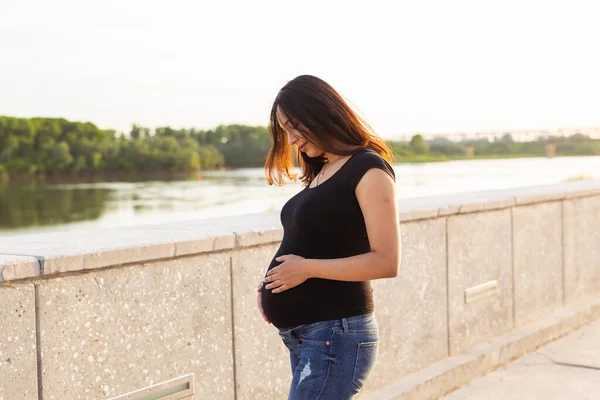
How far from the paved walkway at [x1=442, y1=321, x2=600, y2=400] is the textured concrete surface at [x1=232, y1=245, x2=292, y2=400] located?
156cm

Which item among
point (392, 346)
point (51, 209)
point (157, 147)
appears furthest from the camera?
point (51, 209)

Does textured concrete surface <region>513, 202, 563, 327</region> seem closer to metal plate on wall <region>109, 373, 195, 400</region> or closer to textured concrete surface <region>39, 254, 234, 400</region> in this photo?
textured concrete surface <region>39, 254, 234, 400</region>

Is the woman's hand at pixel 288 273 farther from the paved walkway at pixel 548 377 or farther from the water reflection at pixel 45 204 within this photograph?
the water reflection at pixel 45 204

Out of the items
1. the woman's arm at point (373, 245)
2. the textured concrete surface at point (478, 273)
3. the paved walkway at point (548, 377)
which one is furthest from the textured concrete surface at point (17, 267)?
the textured concrete surface at point (478, 273)

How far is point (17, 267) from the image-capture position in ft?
9.36

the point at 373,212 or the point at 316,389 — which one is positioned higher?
the point at 373,212

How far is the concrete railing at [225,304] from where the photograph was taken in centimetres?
302

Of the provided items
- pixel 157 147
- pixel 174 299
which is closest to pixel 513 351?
pixel 174 299

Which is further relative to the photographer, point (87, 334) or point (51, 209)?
point (51, 209)

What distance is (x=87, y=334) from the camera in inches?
124

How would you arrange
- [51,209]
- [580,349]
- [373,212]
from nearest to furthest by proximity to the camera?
[373,212]
[580,349]
[51,209]

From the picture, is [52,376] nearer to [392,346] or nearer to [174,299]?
[174,299]

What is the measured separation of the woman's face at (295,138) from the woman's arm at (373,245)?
24 cm

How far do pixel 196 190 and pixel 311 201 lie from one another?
104312mm
